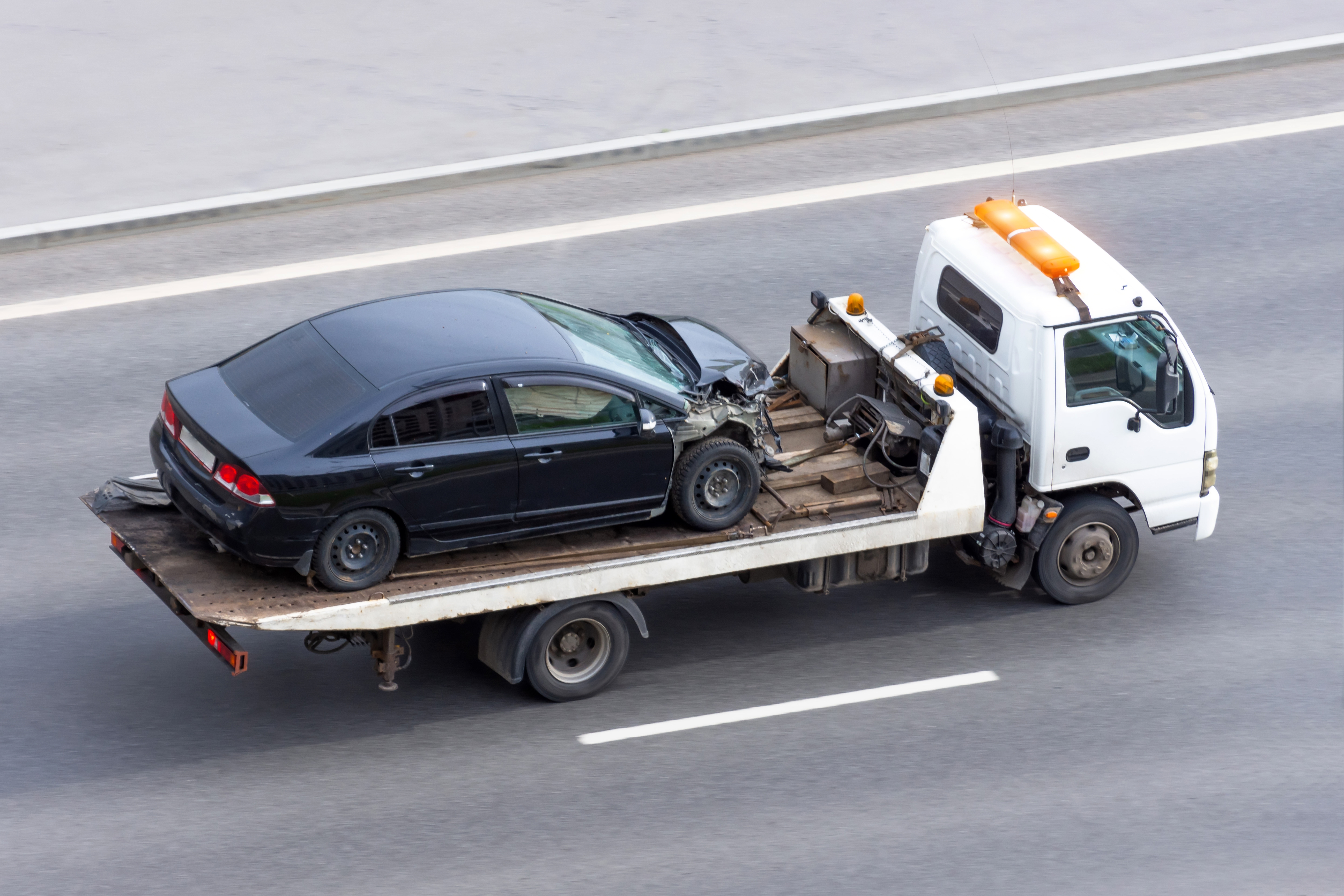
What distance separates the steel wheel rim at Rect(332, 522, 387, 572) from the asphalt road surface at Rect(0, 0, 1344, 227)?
778 centimetres

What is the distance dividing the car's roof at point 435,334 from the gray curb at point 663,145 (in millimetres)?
6296

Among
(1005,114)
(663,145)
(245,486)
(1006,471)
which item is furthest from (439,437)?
(1005,114)

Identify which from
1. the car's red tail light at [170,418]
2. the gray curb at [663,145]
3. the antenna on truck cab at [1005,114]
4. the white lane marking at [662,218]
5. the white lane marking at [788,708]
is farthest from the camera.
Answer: the antenna on truck cab at [1005,114]

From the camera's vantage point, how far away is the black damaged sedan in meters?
9.31

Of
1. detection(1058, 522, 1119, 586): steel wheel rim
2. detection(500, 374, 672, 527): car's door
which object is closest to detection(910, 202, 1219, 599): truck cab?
detection(1058, 522, 1119, 586): steel wheel rim

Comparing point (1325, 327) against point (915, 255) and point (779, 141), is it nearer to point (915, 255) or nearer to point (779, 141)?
point (915, 255)

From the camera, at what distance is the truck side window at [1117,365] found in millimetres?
10758

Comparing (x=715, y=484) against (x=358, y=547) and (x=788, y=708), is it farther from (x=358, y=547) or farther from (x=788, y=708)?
(x=358, y=547)

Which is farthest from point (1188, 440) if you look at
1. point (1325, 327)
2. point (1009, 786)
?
point (1325, 327)

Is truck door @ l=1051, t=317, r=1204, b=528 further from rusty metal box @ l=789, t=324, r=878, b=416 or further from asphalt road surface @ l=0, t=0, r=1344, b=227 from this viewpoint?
asphalt road surface @ l=0, t=0, r=1344, b=227

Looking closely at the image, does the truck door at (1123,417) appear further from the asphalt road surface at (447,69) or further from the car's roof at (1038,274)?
the asphalt road surface at (447,69)

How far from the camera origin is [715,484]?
1015cm

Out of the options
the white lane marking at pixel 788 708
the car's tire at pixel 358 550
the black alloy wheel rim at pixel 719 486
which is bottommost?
the white lane marking at pixel 788 708

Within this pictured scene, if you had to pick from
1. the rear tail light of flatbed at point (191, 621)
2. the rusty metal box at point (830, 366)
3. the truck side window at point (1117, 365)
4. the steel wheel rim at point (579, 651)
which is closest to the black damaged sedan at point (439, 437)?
the rear tail light of flatbed at point (191, 621)
